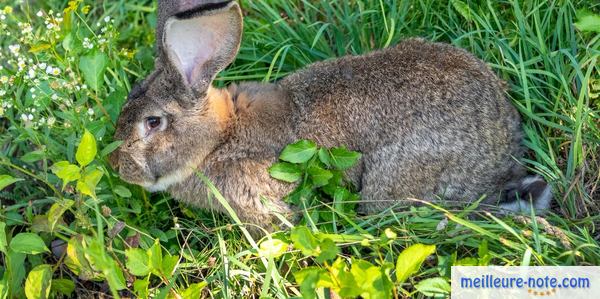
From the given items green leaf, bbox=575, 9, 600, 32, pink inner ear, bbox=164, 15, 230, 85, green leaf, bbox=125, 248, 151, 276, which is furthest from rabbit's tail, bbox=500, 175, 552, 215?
green leaf, bbox=125, 248, 151, 276

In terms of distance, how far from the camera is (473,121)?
4262 millimetres

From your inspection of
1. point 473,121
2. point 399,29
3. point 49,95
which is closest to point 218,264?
point 49,95

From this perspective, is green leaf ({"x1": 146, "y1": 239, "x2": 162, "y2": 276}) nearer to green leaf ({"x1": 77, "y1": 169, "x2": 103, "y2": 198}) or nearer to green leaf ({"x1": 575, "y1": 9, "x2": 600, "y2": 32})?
green leaf ({"x1": 77, "y1": 169, "x2": 103, "y2": 198})

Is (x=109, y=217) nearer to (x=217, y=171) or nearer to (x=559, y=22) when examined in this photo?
(x=217, y=171)

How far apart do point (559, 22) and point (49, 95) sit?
302cm

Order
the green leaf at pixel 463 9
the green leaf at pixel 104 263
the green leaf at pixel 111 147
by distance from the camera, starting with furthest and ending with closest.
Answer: the green leaf at pixel 463 9 → the green leaf at pixel 111 147 → the green leaf at pixel 104 263

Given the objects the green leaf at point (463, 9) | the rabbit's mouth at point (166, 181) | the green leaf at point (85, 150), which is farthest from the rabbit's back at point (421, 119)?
the green leaf at point (85, 150)

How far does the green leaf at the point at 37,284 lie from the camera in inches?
151

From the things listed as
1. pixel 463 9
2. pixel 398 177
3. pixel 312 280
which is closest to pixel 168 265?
pixel 312 280

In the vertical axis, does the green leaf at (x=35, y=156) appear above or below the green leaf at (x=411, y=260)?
above

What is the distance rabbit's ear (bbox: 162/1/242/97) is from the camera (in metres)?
3.96

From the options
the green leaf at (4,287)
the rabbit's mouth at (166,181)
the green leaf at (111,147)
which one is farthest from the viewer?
the rabbit's mouth at (166,181)

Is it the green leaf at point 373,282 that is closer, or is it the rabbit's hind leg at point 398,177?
the green leaf at point 373,282

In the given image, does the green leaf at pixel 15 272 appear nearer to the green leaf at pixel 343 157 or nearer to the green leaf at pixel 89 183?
the green leaf at pixel 89 183
